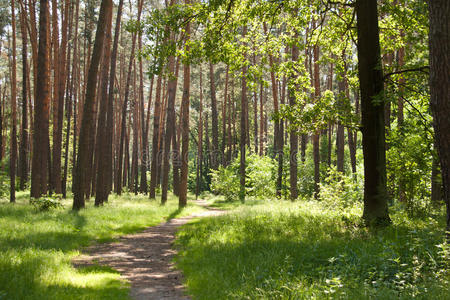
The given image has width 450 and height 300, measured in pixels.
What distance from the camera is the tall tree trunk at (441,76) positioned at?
4.70 meters

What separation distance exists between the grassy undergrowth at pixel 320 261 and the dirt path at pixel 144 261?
0.32 metres

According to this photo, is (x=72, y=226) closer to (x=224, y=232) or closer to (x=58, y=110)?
(x=224, y=232)

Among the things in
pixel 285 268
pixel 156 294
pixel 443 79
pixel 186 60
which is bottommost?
pixel 156 294

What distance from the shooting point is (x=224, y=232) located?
30.5 ft

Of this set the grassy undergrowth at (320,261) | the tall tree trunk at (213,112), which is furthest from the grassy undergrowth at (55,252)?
the tall tree trunk at (213,112)

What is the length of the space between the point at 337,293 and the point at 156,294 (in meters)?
2.97

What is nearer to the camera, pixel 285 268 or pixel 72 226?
pixel 285 268

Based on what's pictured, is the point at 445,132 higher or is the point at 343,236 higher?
the point at 445,132

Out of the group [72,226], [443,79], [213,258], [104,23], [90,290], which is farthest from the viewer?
[104,23]

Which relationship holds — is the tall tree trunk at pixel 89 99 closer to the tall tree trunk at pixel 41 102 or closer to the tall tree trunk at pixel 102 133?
the tall tree trunk at pixel 41 102

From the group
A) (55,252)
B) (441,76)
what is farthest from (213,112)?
(441,76)

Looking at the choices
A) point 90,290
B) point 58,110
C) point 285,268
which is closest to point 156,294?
point 90,290

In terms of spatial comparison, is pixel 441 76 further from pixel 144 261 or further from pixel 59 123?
pixel 59 123

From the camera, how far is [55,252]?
24.7ft
